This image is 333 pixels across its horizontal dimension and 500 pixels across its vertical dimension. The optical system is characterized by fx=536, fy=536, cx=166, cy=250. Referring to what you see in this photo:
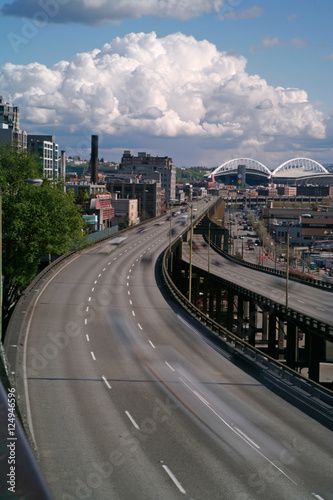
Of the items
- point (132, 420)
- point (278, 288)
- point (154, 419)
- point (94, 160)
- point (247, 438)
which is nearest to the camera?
point (247, 438)

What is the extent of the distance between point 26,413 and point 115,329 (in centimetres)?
1534

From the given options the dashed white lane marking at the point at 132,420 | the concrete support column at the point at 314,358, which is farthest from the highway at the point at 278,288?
the dashed white lane marking at the point at 132,420

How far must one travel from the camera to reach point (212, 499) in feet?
43.2

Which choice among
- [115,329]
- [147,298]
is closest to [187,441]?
[115,329]

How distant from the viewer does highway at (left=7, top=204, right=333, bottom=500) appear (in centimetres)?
1410

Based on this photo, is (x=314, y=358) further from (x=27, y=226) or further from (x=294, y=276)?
(x=294, y=276)

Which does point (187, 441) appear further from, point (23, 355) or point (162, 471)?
point (23, 355)

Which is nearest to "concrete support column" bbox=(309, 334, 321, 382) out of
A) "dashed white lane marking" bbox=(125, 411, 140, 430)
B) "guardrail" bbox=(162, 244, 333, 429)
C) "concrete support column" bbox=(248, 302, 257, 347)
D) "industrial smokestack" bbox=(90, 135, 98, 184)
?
"guardrail" bbox=(162, 244, 333, 429)

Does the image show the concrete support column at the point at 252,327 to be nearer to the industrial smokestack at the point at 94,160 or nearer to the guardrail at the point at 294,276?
the guardrail at the point at 294,276

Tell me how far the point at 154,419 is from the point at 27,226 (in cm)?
2776

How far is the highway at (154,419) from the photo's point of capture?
14102 mm

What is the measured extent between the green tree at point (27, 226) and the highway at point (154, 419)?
7.80m

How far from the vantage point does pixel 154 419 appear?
62.6ft

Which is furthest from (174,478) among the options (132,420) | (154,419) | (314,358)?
(314,358)
